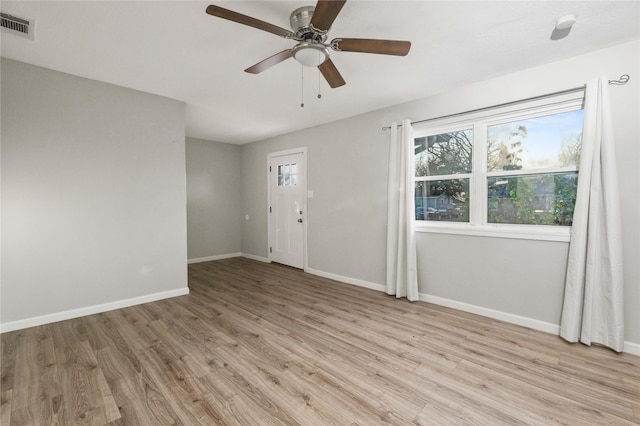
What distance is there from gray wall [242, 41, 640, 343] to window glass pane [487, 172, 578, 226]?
26cm

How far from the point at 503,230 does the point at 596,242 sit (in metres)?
0.71

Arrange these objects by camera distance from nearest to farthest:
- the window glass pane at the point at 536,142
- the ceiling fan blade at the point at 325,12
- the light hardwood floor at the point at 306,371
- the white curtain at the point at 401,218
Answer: the ceiling fan blade at the point at 325,12 < the light hardwood floor at the point at 306,371 < the window glass pane at the point at 536,142 < the white curtain at the point at 401,218

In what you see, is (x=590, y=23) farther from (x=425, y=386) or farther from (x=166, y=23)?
(x=166, y=23)

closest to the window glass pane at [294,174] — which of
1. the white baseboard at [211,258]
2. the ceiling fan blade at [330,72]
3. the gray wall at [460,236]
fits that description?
the gray wall at [460,236]

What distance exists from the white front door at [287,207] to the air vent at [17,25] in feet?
11.5

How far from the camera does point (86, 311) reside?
3.07 m

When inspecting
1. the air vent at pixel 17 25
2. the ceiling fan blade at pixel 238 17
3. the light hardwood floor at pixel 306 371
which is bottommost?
the light hardwood floor at pixel 306 371

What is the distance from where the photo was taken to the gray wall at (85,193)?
2.71m

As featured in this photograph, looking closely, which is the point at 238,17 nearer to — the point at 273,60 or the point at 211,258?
the point at 273,60

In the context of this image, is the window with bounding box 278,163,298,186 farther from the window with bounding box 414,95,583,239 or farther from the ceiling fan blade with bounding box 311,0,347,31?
the ceiling fan blade with bounding box 311,0,347,31

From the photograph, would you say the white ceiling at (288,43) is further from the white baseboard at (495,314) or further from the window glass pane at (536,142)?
the white baseboard at (495,314)

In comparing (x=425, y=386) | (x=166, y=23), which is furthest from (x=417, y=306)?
(x=166, y=23)

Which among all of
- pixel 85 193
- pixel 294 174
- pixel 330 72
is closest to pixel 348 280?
pixel 294 174

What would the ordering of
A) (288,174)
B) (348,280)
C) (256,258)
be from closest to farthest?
(348,280), (288,174), (256,258)
